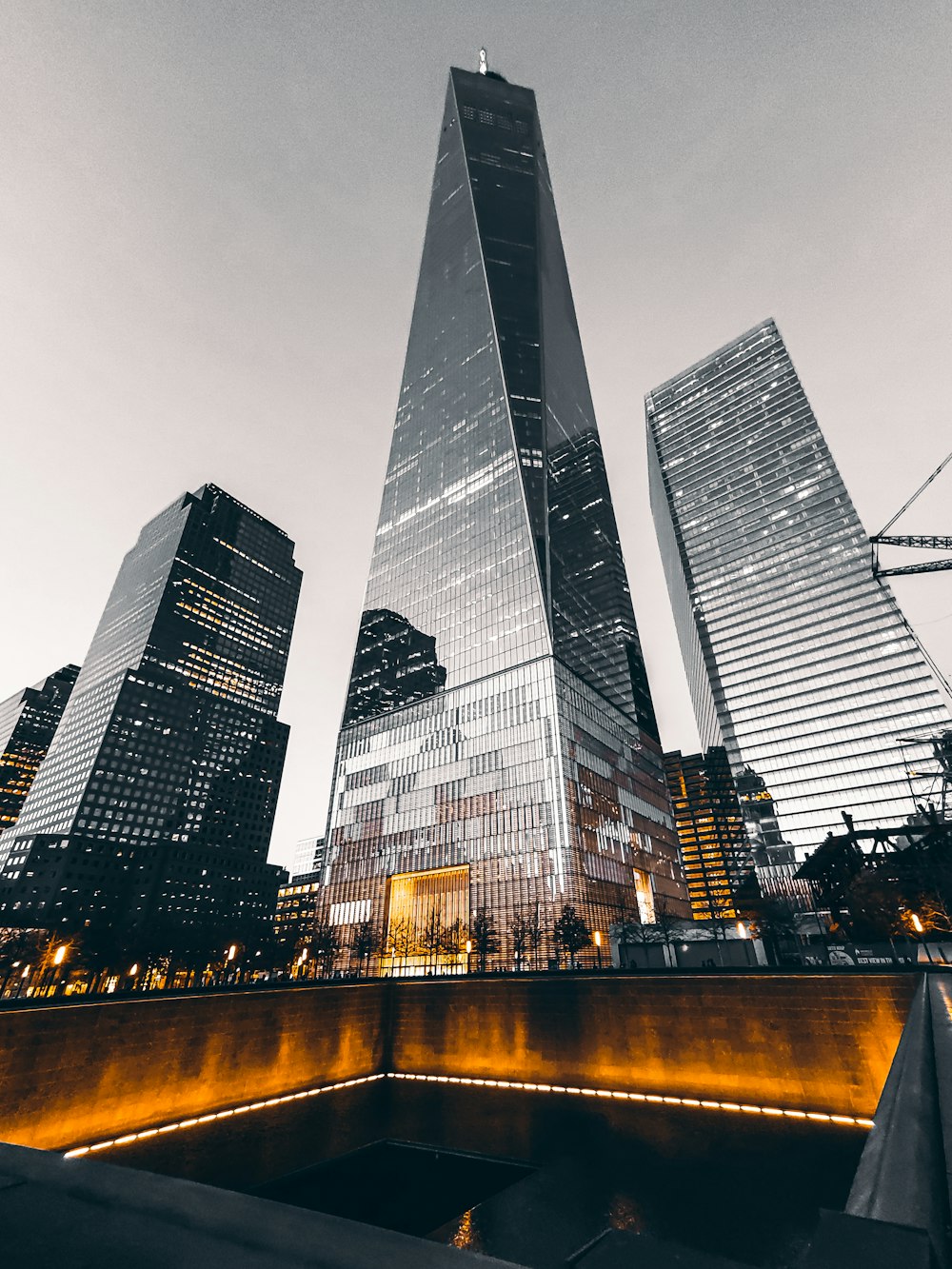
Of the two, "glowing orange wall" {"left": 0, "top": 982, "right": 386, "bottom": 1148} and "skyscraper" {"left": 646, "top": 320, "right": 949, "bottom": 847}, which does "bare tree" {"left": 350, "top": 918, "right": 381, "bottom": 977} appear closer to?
"glowing orange wall" {"left": 0, "top": 982, "right": 386, "bottom": 1148}

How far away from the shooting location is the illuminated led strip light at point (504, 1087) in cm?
2219

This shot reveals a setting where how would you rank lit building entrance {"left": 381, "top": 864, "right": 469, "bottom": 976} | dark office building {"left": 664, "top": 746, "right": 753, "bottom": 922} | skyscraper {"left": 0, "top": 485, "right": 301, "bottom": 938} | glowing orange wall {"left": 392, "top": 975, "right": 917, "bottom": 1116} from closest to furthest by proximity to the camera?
glowing orange wall {"left": 392, "top": 975, "right": 917, "bottom": 1116} → lit building entrance {"left": 381, "top": 864, "right": 469, "bottom": 976} → skyscraper {"left": 0, "top": 485, "right": 301, "bottom": 938} → dark office building {"left": 664, "top": 746, "right": 753, "bottom": 922}

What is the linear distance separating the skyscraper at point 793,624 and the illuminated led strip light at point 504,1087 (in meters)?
119

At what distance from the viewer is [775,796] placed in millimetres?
136250

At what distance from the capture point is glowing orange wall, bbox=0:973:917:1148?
68.1 ft

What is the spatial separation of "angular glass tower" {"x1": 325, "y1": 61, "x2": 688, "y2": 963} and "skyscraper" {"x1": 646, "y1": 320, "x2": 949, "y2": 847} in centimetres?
4687

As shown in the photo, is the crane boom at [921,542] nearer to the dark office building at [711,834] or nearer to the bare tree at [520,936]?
the bare tree at [520,936]

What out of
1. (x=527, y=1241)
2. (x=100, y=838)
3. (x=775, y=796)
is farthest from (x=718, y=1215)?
(x=100, y=838)

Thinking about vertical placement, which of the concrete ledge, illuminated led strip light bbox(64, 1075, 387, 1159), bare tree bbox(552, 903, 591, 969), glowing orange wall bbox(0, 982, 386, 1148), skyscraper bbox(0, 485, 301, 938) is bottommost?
illuminated led strip light bbox(64, 1075, 387, 1159)

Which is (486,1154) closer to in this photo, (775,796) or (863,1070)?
(863,1070)

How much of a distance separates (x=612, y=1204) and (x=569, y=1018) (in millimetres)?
13137

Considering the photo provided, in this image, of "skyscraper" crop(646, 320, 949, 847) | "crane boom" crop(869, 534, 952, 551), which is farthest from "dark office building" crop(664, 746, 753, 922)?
"crane boom" crop(869, 534, 952, 551)

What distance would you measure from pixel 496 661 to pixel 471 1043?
59.8 metres

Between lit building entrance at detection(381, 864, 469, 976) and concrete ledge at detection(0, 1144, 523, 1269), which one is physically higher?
lit building entrance at detection(381, 864, 469, 976)
